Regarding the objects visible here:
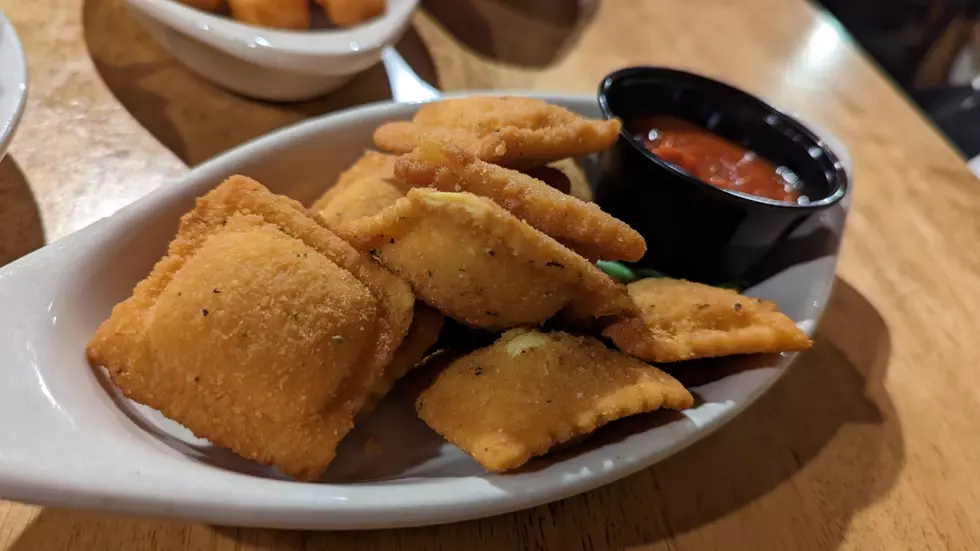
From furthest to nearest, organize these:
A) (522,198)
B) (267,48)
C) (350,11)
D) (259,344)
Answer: (350,11)
(267,48)
(522,198)
(259,344)

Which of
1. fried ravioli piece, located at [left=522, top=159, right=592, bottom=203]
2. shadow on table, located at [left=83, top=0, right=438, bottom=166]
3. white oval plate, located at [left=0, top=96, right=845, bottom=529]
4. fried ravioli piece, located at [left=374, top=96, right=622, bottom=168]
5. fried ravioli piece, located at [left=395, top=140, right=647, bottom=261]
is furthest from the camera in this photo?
shadow on table, located at [left=83, top=0, right=438, bottom=166]

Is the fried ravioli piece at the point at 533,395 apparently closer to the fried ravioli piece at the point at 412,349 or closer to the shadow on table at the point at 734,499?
the fried ravioli piece at the point at 412,349

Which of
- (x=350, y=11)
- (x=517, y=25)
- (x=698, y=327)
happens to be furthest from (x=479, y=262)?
(x=517, y=25)

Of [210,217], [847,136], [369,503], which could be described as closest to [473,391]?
[369,503]

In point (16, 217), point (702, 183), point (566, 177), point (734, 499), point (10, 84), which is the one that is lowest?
point (16, 217)

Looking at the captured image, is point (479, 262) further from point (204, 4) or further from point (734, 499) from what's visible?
point (204, 4)

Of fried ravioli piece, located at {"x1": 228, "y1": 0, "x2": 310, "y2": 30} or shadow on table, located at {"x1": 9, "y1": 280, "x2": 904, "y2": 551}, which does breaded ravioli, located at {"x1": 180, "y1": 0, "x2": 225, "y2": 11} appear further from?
shadow on table, located at {"x1": 9, "y1": 280, "x2": 904, "y2": 551}

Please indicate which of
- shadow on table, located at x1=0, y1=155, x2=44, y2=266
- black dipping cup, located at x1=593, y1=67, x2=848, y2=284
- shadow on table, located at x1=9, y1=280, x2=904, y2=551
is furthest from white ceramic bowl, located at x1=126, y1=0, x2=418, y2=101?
shadow on table, located at x1=9, y1=280, x2=904, y2=551
